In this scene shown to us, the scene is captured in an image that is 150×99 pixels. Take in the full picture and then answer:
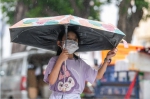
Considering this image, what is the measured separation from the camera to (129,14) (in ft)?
40.0

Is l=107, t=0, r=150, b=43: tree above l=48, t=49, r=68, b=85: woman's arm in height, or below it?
above

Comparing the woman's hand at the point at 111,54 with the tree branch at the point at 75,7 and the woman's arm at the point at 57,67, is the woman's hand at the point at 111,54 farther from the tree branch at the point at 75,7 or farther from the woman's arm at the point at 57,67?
the tree branch at the point at 75,7

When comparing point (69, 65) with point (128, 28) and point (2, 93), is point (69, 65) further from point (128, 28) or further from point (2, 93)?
point (128, 28)

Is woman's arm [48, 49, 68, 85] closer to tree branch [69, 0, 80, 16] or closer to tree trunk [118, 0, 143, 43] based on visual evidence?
tree branch [69, 0, 80, 16]

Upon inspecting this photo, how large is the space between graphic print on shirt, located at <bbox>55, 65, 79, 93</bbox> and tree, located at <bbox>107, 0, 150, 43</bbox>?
7.04 m

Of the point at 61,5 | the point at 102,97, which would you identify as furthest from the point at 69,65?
the point at 61,5

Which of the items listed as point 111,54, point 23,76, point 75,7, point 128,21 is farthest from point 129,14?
point 111,54

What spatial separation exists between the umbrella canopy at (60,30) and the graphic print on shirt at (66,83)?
19.5 inches

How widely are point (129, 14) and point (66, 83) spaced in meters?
9.15

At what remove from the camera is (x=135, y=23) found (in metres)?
11.9

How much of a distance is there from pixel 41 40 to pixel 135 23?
8.05 metres

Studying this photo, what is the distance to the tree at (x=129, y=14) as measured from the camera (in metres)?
10.7

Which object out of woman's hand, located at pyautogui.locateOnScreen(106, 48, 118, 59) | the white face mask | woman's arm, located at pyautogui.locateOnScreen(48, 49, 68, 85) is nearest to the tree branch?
woman's hand, located at pyautogui.locateOnScreen(106, 48, 118, 59)

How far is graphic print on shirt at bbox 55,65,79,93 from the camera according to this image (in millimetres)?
3412
